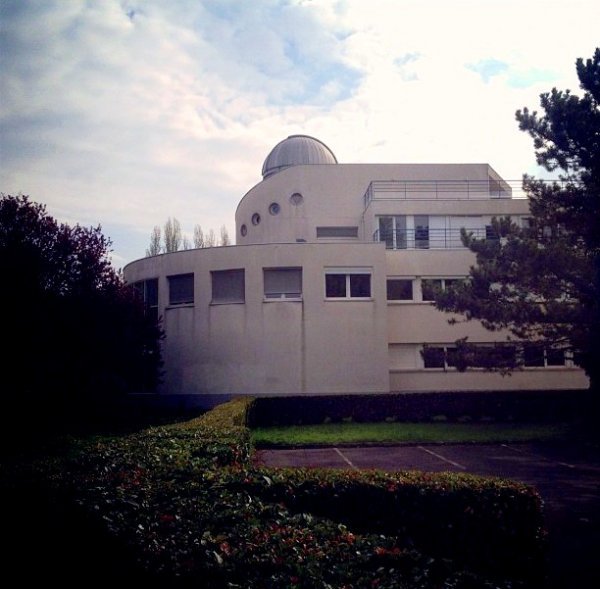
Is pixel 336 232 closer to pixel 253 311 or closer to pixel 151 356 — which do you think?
pixel 253 311

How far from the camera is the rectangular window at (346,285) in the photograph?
23781 millimetres

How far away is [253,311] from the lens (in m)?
23.7

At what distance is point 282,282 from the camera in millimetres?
24078

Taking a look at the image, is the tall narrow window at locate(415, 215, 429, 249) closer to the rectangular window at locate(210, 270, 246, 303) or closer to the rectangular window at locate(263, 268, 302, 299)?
the rectangular window at locate(263, 268, 302, 299)

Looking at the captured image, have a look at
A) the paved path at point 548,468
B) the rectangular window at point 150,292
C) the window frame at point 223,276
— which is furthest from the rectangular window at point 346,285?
the paved path at point 548,468

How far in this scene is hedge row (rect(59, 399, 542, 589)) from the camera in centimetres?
362

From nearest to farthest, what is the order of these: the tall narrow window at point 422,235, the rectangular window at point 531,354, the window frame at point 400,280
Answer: the rectangular window at point 531,354
the window frame at point 400,280
the tall narrow window at point 422,235

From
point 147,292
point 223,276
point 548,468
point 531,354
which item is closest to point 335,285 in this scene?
point 223,276

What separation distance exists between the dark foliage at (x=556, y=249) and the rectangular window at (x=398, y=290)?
6.39 meters

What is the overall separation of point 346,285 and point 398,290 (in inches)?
102

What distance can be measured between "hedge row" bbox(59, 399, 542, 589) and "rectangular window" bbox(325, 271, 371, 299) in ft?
55.8

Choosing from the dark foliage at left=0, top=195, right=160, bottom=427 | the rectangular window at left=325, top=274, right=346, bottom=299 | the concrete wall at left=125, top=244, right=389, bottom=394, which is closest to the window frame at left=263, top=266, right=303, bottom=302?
the concrete wall at left=125, top=244, right=389, bottom=394

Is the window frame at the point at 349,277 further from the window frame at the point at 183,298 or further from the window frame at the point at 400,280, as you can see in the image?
the window frame at the point at 183,298

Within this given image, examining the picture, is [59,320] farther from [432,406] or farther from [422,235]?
[422,235]
